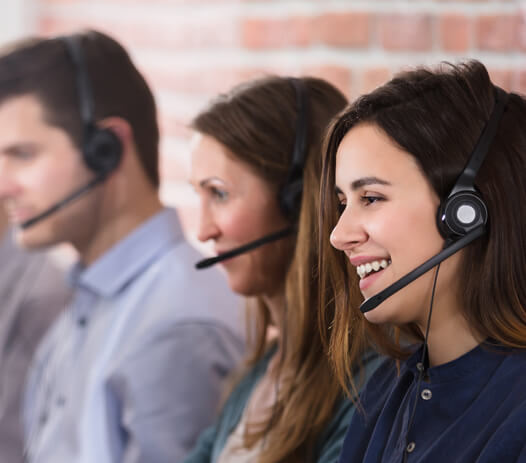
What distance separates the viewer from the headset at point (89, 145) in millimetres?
1677

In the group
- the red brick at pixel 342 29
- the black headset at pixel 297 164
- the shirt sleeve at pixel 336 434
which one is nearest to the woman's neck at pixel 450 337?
the shirt sleeve at pixel 336 434

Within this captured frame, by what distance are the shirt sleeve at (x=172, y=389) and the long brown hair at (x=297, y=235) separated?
22 centimetres

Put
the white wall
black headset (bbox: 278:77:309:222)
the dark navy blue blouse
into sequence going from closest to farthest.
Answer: the dark navy blue blouse
black headset (bbox: 278:77:309:222)
the white wall

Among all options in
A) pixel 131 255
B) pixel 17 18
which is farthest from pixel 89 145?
pixel 17 18

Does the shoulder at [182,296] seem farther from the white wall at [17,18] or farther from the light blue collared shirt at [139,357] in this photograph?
the white wall at [17,18]

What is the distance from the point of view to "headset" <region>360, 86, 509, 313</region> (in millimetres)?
814

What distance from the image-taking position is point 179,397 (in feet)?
4.67

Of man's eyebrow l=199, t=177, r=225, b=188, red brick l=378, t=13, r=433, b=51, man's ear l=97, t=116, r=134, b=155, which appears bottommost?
man's ear l=97, t=116, r=134, b=155

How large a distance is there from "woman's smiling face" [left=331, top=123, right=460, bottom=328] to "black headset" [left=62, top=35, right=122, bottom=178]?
88 cm

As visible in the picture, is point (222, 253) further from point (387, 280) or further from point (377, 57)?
point (377, 57)

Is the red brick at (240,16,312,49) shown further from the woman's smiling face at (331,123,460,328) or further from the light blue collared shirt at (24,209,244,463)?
the woman's smiling face at (331,123,460,328)

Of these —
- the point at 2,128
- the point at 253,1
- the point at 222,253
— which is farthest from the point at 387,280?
the point at 253,1

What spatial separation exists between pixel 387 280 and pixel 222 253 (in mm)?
453

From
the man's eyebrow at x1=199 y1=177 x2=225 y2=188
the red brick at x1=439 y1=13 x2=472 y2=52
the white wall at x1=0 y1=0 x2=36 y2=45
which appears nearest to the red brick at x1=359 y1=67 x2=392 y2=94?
the red brick at x1=439 y1=13 x2=472 y2=52
